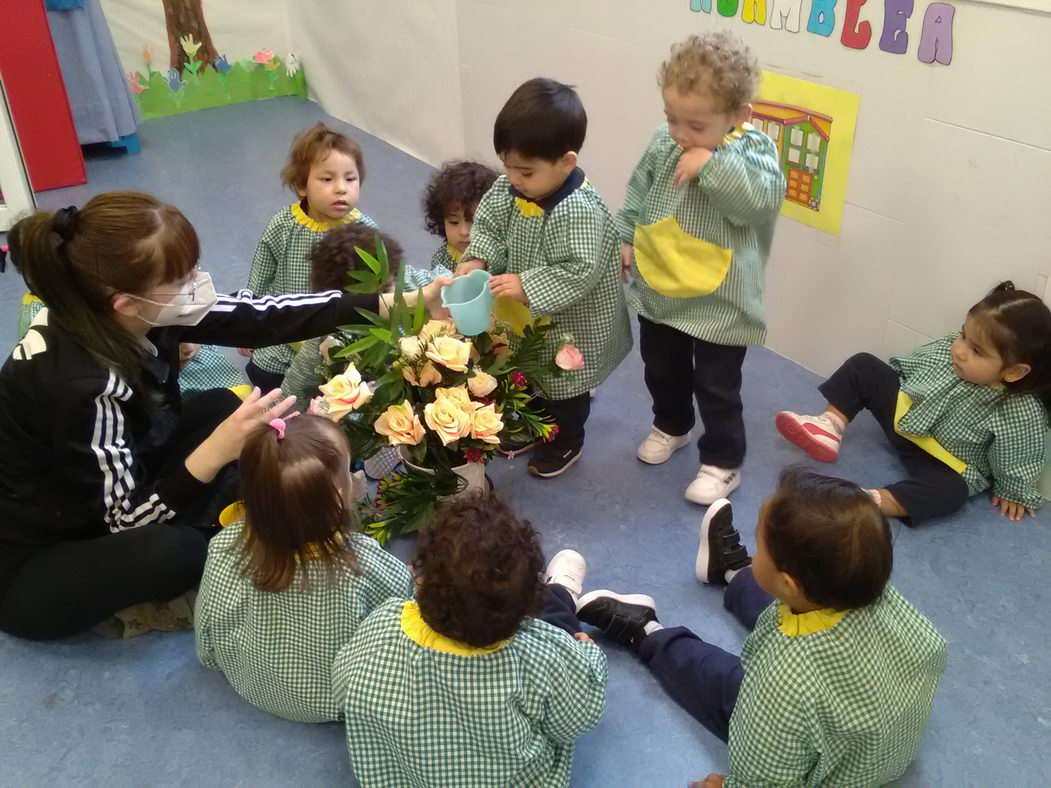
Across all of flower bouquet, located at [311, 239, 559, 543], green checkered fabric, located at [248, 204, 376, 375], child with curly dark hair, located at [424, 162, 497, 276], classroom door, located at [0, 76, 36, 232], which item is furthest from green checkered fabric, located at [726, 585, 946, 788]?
classroom door, located at [0, 76, 36, 232]

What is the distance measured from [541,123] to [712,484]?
867mm

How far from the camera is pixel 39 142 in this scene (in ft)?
12.1

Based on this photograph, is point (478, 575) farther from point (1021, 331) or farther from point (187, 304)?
point (1021, 331)

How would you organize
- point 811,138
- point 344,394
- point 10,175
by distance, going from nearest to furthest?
point 344,394, point 811,138, point 10,175

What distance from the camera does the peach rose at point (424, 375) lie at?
1.75 meters

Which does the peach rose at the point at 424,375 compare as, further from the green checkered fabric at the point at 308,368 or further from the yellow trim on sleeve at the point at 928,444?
the yellow trim on sleeve at the point at 928,444

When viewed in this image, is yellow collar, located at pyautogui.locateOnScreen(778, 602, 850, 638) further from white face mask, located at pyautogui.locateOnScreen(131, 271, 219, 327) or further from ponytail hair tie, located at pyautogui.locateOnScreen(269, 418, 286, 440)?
white face mask, located at pyautogui.locateOnScreen(131, 271, 219, 327)

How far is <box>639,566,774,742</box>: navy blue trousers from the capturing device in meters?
1.54

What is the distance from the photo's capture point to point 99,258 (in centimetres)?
152

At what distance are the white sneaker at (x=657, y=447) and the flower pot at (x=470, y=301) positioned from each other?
0.55m

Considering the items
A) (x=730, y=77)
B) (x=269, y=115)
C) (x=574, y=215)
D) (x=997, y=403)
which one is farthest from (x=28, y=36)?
(x=997, y=403)

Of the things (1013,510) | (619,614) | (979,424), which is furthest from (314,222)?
(1013,510)

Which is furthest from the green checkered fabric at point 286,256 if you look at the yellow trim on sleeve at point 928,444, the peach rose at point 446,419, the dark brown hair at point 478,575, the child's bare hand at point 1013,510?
the child's bare hand at point 1013,510

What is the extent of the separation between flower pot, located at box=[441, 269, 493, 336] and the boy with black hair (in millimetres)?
39
